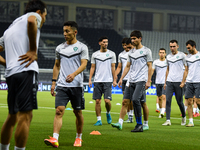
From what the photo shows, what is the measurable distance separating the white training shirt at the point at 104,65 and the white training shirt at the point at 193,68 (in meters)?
2.13

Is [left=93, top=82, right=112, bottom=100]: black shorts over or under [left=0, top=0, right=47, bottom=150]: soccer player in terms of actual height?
under

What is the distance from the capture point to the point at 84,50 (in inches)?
262

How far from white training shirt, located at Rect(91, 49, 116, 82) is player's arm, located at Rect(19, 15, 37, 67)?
20.0 feet

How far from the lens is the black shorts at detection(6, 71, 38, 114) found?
440 cm

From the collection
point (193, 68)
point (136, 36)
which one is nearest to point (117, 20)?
point (193, 68)

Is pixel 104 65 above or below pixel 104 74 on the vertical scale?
above

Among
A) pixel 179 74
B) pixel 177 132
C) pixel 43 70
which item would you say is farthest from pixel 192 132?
pixel 43 70

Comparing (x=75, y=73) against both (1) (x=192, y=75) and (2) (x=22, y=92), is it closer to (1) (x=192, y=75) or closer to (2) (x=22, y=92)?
(2) (x=22, y=92)

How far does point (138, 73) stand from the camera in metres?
8.78

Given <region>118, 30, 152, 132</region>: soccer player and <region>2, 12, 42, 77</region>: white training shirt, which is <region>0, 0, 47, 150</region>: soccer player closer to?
<region>2, 12, 42, 77</region>: white training shirt

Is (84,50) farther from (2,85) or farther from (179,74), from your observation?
(2,85)

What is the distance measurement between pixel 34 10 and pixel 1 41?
2.12ft

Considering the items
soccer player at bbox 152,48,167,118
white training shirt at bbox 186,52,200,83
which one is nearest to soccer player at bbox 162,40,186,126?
white training shirt at bbox 186,52,200,83

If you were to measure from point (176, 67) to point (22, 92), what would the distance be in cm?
678
